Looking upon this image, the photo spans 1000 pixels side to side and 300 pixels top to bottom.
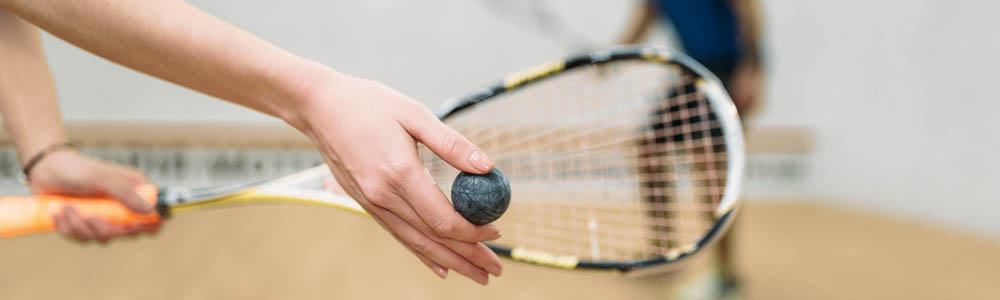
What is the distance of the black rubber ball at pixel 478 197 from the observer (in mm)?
438

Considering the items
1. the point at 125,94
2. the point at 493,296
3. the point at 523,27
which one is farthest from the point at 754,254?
the point at 125,94

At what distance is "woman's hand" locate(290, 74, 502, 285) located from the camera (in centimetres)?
41

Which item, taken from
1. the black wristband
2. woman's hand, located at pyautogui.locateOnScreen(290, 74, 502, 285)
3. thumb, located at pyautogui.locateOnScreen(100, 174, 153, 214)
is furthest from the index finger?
the black wristband

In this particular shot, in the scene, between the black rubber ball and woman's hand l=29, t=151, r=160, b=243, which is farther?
woman's hand l=29, t=151, r=160, b=243

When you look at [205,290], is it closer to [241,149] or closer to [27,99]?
[27,99]

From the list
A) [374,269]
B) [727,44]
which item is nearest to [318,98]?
[727,44]

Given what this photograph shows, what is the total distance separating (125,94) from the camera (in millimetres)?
2330

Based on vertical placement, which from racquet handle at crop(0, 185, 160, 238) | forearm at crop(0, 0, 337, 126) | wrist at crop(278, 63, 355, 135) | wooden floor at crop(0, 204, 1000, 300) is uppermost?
forearm at crop(0, 0, 337, 126)

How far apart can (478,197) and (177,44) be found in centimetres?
24

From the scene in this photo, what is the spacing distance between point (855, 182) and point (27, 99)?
2.72 metres

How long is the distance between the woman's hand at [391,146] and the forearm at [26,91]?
1.61 feet

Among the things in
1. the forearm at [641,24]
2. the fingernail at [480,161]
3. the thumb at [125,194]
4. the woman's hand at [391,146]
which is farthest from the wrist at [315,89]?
the forearm at [641,24]

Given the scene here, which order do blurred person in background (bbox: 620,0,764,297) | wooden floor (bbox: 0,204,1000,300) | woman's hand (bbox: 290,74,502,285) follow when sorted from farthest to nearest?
wooden floor (bbox: 0,204,1000,300) < blurred person in background (bbox: 620,0,764,297) < woman's hand (bbox: 290,74,502,285)

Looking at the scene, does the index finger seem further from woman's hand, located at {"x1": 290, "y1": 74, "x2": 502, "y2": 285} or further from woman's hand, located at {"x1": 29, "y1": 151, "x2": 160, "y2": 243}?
woman's hand, located at {"x1": 29, "y1": 151, "x2": 160, "y2": 243}
